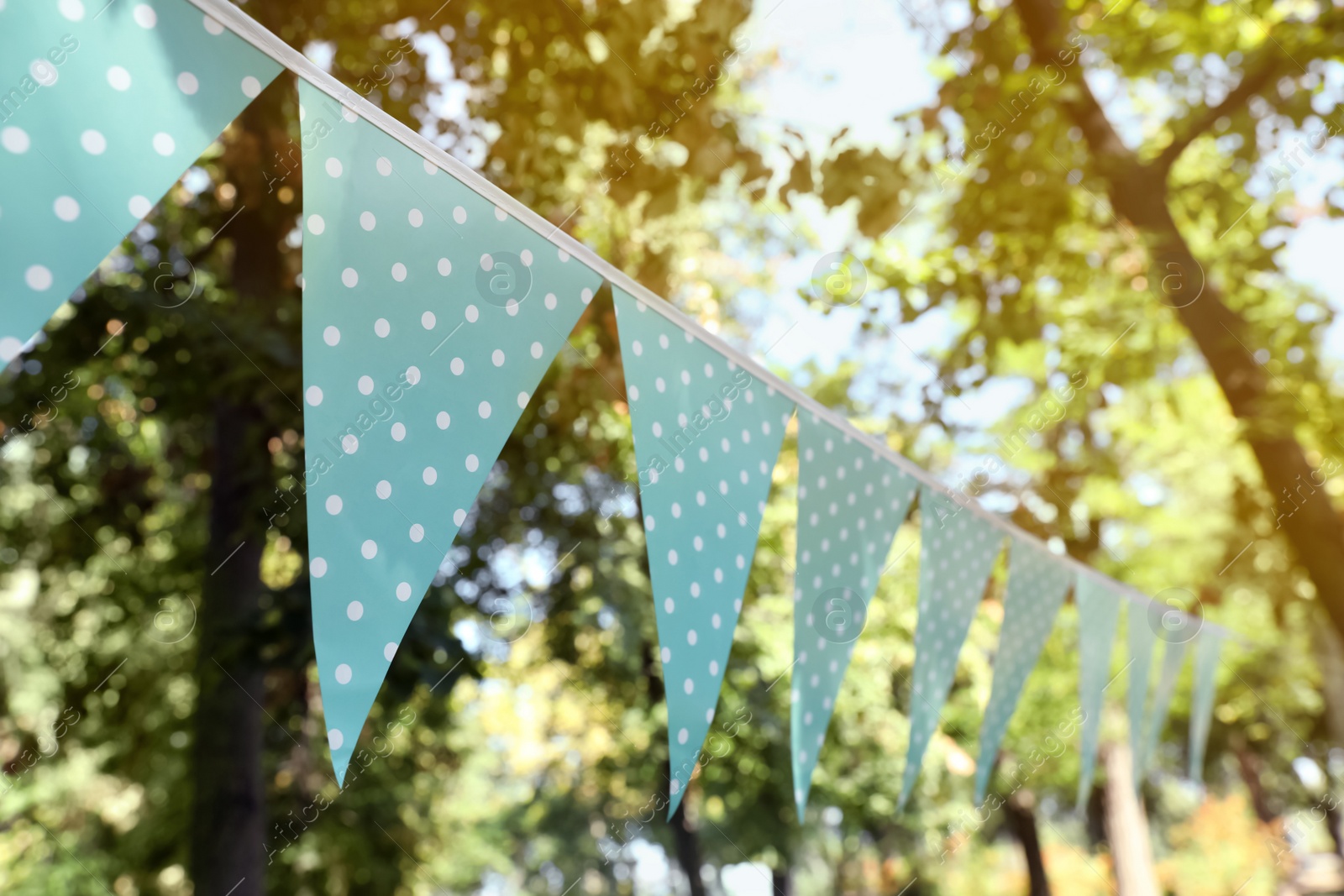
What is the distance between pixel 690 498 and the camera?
1.56 meters

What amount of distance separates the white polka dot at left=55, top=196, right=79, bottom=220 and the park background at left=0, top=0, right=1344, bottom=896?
7.46ft

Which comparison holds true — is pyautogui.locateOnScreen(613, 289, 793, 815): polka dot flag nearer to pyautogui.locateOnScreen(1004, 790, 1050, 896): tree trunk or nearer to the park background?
the park background

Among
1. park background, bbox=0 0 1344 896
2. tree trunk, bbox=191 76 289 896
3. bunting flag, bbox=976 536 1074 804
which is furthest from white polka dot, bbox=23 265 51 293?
tree trunk, bbox=191 76 289 896

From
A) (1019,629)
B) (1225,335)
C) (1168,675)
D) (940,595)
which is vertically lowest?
(940,595)

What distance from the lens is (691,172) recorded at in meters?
2.97

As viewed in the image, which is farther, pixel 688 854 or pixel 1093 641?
pixel 688 854

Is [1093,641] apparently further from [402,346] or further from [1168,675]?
[402,346]

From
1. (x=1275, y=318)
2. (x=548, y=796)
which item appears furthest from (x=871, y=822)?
(x=1275, y=318)

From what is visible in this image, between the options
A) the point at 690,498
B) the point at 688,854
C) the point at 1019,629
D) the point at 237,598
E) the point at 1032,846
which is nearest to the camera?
the point at 690,498

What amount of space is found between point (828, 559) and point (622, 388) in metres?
Result: 1.94

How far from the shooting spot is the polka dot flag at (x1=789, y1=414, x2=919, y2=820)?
1927 millimetres

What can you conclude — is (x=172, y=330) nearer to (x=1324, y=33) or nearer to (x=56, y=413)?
(x=56, y=413)

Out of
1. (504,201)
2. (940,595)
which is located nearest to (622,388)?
(940,595)

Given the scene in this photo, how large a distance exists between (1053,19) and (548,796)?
22.6 ft
